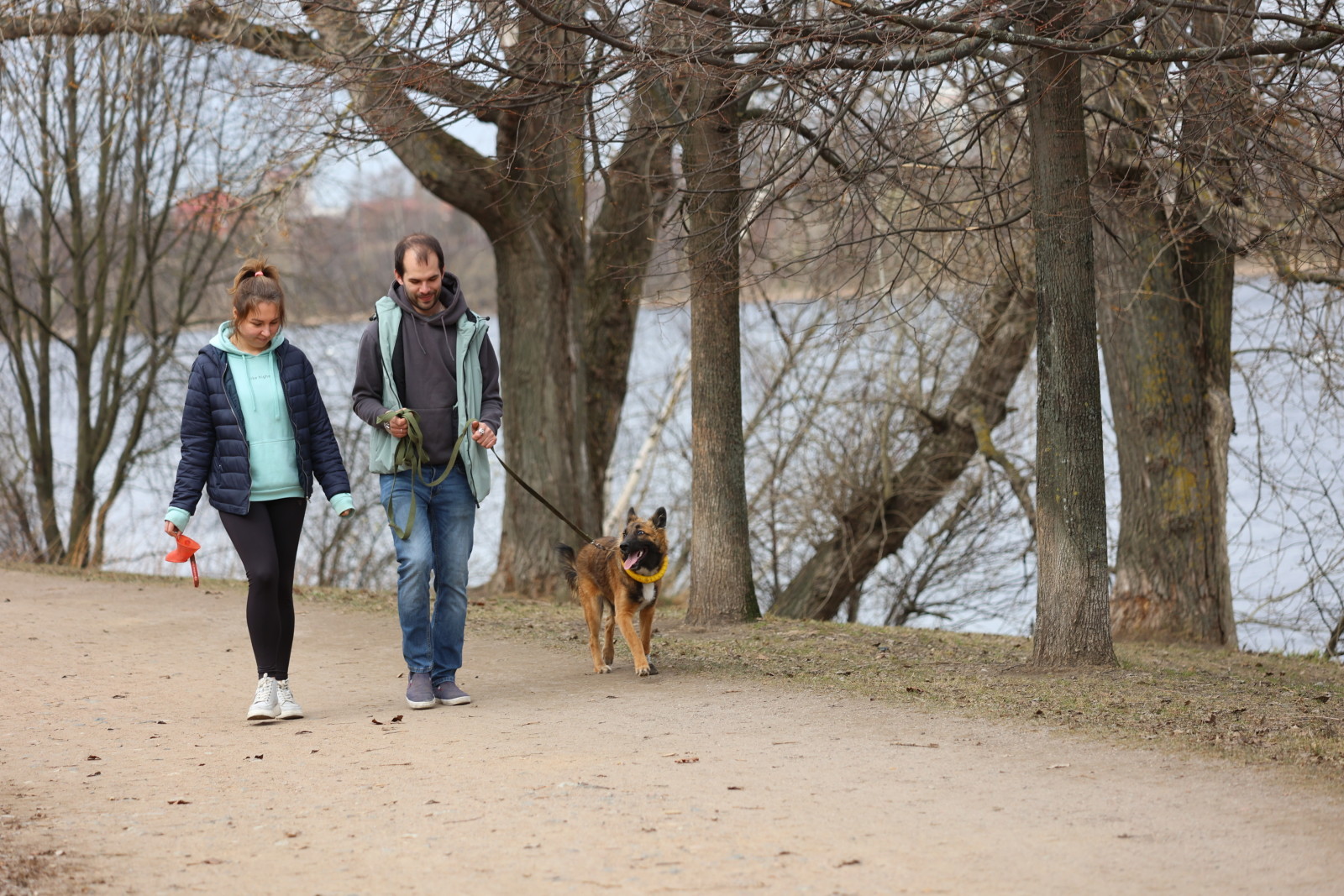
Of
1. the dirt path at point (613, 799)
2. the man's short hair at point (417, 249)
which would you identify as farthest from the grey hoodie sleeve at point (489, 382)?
the dirt path at point (613, 799)

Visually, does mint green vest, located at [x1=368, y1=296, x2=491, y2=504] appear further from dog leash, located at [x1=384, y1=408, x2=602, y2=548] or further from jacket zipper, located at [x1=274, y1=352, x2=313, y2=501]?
jacket zipper, located at [x1=274, y1=352, x2=313, y2=501]

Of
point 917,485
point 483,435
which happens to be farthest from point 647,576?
point 917,485

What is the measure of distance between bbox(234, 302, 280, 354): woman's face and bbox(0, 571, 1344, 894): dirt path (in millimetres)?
1959

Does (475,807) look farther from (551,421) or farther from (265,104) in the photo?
(551,421)

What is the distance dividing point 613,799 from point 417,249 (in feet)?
10.3

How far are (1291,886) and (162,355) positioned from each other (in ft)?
59.1

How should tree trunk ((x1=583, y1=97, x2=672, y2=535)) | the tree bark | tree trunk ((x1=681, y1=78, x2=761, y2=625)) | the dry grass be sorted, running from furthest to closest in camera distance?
tree trunk ((x1=583, y1=97, x2=672, y2=535)), the tree bark, tree trunk ((x1=681, y1=78, x2=761, y2=625)), the dry grass

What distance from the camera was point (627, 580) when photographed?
7.59m

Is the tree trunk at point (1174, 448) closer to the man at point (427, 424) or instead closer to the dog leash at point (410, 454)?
the man at point (427, 424)

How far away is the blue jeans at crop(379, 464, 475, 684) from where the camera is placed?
6.77m

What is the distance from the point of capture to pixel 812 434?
17906mm

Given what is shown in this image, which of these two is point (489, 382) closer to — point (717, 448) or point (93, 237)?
point (717, 448)

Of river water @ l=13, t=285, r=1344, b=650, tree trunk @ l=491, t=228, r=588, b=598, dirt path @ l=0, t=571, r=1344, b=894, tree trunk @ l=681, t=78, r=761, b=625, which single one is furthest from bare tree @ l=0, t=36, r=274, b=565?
dirt path @ l=0, t=571, r=1344, b=894

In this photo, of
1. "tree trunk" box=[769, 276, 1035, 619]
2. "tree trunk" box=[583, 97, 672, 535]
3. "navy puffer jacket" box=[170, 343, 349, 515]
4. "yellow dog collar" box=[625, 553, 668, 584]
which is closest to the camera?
"navy puffer jacket" box=[170, 343, 349, 515]
